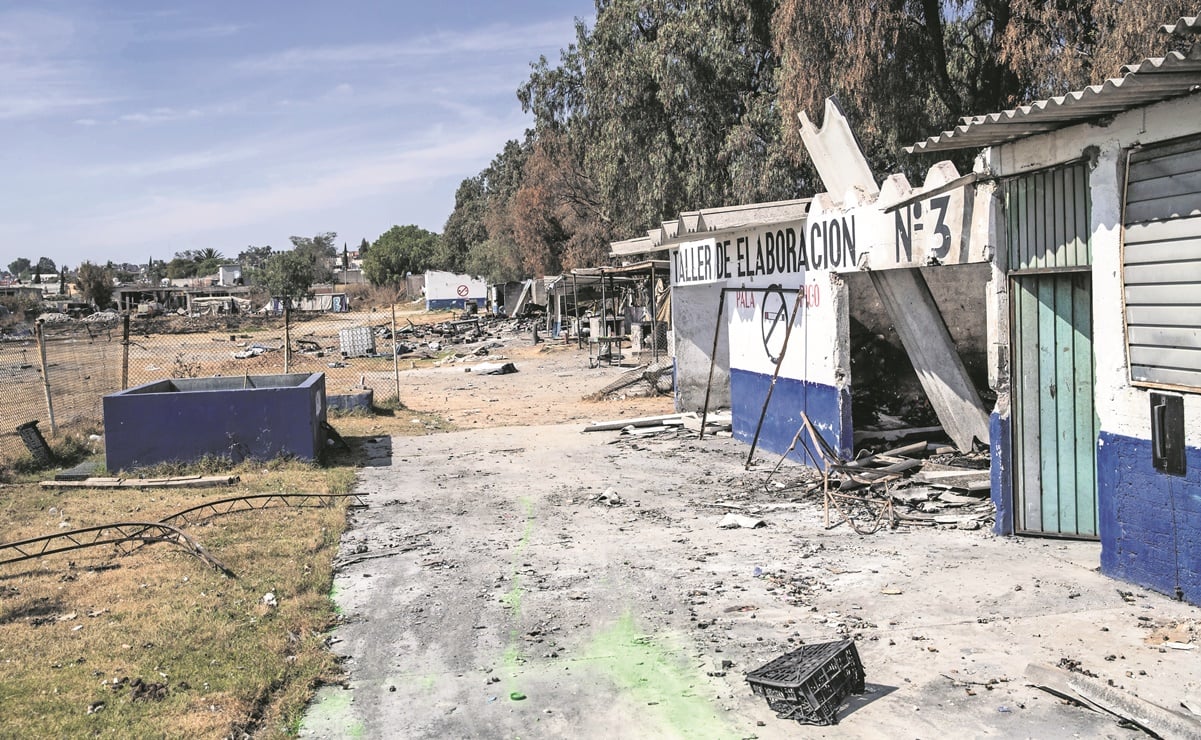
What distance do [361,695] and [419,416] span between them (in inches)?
543

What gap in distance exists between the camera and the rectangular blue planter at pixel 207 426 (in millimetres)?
12742

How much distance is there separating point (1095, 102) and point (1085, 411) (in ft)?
8.81

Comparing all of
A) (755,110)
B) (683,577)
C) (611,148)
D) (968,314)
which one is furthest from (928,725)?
(611,148)

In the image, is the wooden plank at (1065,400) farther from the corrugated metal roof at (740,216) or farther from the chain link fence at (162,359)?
the chain link fence at (162,359)

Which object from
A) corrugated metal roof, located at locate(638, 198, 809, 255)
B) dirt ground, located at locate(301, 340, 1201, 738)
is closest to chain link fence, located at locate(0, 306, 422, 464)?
corrugated metal roof, located at locate(638, 198, 809, 255)

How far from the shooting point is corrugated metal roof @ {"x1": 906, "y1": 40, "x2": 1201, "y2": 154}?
5.35 m

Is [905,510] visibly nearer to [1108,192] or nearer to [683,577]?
[683,577]

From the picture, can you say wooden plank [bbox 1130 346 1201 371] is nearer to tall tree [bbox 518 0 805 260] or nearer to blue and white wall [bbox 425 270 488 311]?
tall tree [bbox 518 0 805 260]

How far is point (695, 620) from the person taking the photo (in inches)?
252

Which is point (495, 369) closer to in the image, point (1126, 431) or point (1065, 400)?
point (1065, 400)

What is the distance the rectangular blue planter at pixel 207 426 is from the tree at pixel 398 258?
3635 inches

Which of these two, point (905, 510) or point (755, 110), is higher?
point (755, 110)

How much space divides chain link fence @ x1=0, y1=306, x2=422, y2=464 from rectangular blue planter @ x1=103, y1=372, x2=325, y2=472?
214 centimetres

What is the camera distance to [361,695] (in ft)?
17.9
